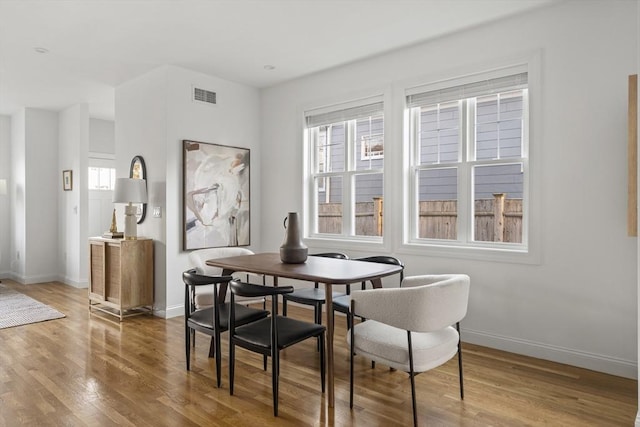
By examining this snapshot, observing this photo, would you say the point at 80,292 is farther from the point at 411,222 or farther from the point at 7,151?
the point at 411,222

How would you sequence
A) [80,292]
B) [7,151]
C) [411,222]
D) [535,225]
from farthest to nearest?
[7,151], [80,292], [411,222], [535,225]

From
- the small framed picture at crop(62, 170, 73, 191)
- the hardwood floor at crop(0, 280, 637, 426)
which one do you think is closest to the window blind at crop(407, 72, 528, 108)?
the hardwood floor at crop(0, 280, 637, 426)

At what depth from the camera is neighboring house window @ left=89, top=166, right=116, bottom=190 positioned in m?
7.19

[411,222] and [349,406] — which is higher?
[411,222]

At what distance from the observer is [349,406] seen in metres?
2.63

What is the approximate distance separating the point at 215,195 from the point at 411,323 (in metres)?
3.49

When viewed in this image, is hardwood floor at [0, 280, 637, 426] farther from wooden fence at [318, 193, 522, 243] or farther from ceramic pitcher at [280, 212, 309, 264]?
wooden fence at [318, 193, 522, 243]

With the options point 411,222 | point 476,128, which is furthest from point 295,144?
point 476,128

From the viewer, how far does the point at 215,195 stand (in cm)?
519

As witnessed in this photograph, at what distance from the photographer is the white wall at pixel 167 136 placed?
477cm

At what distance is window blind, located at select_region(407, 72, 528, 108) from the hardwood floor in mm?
2249

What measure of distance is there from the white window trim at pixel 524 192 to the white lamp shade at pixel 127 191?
285 cm

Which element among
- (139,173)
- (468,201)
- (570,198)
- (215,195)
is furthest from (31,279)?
(570,198)

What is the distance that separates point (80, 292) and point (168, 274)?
2.30 metres
